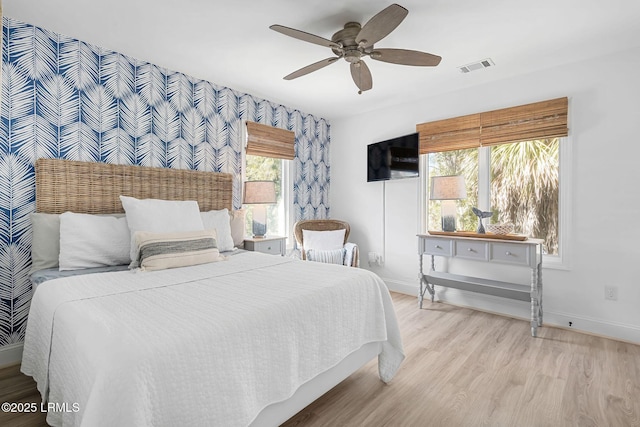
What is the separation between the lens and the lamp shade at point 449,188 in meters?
3.39

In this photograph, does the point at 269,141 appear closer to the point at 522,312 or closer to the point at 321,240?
the point at 321,240

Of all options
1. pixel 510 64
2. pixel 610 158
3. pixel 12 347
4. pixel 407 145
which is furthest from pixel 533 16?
pixel 12 347

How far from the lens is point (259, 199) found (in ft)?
11.9

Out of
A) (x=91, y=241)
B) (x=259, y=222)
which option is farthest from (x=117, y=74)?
(x=259, y=222)

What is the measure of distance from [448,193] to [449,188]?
0.18 ft

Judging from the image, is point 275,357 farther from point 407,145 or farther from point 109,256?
point 407,145

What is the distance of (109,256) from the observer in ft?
7.71

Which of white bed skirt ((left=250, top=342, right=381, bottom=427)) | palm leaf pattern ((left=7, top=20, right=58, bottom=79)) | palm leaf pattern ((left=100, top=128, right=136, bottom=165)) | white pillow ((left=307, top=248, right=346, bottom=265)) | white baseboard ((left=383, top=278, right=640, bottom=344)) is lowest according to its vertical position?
white baseboard ((left=383, top=278, right=640, bottom=344))

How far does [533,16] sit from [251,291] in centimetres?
264

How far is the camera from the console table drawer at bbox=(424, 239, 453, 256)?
3.38 meters

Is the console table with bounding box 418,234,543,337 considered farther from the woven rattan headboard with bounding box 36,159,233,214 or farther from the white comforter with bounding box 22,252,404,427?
the woven rattan headboard with bounding box 36,159,233,214

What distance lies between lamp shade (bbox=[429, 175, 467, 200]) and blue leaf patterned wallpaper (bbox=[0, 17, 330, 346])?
89.1 inches

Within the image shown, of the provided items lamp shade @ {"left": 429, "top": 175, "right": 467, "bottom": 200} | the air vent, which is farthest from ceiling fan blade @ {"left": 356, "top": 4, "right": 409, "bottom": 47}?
lamp shade @ {"left": 429, "top": 175, "right": 467, "bottom": 200}

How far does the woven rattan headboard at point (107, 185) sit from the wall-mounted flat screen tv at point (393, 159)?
210cm
